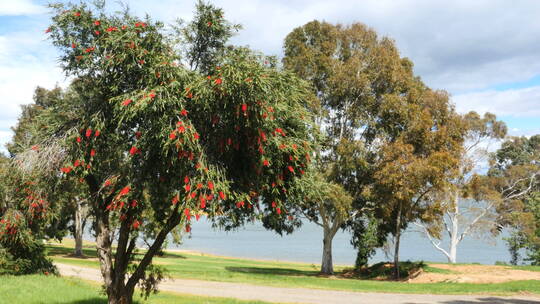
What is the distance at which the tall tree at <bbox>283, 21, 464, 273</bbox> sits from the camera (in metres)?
27.3

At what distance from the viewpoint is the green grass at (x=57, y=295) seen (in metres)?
13.3

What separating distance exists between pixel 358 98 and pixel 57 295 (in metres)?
20.1

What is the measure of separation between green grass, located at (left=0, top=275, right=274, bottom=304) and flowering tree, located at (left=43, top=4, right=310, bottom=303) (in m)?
4.79

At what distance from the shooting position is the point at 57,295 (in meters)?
14.0

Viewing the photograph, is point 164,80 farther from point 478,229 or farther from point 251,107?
point 478,229

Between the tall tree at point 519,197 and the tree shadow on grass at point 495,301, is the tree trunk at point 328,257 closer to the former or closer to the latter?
the tree shadow on grass at point 495,301

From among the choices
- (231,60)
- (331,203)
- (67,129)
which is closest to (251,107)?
(231,60)

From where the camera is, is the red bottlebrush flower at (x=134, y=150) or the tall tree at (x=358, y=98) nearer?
the red bottlebrush flower at (x=134, y=150)

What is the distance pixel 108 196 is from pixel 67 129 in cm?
176

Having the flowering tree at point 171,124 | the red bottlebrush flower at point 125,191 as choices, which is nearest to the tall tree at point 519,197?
the flowering tree at point 171,124

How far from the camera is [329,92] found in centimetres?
2853

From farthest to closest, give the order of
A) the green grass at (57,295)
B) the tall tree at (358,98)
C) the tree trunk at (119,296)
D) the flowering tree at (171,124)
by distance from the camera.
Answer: the tall tree at (358,98)
the green grass at (57,295)
the tree trunk at (119,296)
the flowering tree at (171,124)

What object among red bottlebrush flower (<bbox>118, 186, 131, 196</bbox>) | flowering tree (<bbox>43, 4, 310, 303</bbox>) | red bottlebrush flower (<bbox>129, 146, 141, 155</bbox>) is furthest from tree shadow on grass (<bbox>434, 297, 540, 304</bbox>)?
red bottlebrush flower (<bbox>129, 146, 141, 155</bbox>)

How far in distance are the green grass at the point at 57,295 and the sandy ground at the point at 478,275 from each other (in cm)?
1424
